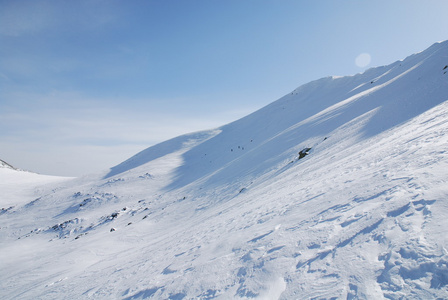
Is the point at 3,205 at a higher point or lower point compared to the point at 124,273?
higher

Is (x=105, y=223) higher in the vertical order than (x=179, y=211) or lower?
higher

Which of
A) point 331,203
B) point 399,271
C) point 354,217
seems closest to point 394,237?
point 399,271

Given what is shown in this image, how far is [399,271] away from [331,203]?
9.65 ft

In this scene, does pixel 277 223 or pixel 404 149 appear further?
pixel 404 149

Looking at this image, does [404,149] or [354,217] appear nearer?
[354,217]

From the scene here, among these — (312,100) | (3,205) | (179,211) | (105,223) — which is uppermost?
(3,205)

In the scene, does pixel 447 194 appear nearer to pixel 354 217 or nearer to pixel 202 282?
pixel 354 217

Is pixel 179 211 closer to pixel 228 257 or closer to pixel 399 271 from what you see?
pixel 228 257

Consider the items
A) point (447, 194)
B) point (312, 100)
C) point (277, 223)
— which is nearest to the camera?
point (447, 194)

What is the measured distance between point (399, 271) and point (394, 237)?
66 centimetres

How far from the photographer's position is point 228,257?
5.55 m

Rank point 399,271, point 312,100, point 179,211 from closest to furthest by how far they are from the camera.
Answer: point 399,271
point 179,211
point 312,100

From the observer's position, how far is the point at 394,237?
3512 millimetres

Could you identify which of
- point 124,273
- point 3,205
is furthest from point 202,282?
point 3,205
